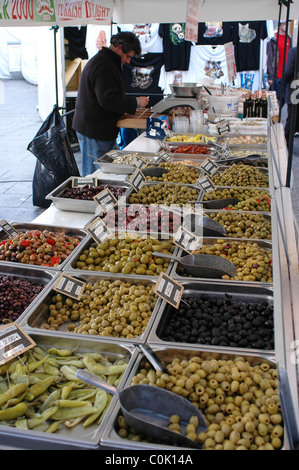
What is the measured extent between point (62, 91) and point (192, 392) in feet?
26.4

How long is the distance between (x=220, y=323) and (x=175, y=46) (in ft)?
35.5

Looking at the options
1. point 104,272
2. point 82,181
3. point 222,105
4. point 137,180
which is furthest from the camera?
point 222,105

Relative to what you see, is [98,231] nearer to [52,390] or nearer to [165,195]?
[165,195]

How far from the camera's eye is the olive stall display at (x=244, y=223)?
2947 millimetres

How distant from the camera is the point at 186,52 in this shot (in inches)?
464

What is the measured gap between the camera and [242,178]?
3.86 metres

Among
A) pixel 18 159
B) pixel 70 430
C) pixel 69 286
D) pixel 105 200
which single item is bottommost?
pixel 18 159

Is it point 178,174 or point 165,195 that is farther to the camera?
point 178,174

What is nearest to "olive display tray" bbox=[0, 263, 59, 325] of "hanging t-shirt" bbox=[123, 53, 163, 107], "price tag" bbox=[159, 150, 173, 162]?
"price tag" bbox=[159, 150, 173, 162]

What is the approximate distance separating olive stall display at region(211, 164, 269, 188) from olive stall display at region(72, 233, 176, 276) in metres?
1.17

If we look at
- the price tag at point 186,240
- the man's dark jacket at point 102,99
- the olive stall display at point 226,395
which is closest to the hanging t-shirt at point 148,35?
the man's dark jacket at point 102,99

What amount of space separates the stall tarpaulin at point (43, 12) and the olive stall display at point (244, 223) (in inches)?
119

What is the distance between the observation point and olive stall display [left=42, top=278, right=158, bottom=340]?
7.04 ft

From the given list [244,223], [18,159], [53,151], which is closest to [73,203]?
[244,223]
